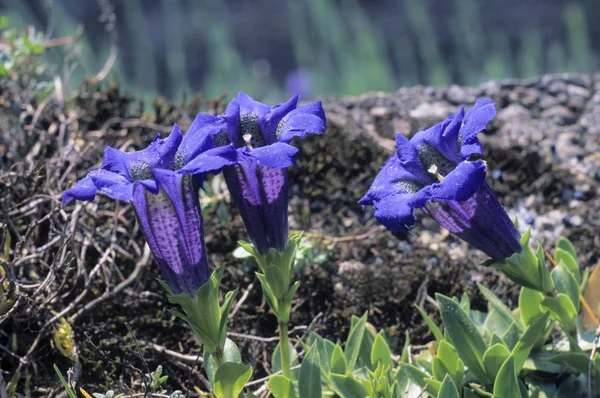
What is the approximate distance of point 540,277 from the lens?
Result: 1967 millimetres

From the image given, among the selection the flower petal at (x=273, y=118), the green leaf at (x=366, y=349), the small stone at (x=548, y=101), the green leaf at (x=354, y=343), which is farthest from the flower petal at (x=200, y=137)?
the small stone at (x=548, y=101)

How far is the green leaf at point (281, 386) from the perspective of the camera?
1.87 metres

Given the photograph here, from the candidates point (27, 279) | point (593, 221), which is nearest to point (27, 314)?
point (27, 279)

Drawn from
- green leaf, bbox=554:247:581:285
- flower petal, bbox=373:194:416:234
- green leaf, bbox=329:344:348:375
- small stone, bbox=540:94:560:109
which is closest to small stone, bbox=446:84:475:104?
small stone, bbox=540:94:560:109

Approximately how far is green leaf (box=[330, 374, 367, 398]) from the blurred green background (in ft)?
8.27

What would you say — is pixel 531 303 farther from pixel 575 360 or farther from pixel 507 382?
pixel 507 382

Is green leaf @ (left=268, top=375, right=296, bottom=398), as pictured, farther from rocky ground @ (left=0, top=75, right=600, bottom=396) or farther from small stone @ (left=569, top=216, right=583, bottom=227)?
small stone @ (left=569, top=216, right=583, bottom=227)

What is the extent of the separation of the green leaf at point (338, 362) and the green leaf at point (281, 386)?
0.19m

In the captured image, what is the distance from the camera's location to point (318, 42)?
5.89 meters

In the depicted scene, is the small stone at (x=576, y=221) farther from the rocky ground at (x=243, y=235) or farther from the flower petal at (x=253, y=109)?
the flower petal at (x=253, y=109)

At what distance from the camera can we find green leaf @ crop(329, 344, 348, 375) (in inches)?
80.6

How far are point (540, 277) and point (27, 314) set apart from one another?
1351 millimetres

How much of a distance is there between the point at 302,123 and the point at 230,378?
0.56 metres

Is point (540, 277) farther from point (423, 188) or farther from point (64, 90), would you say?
point (64, 90)
